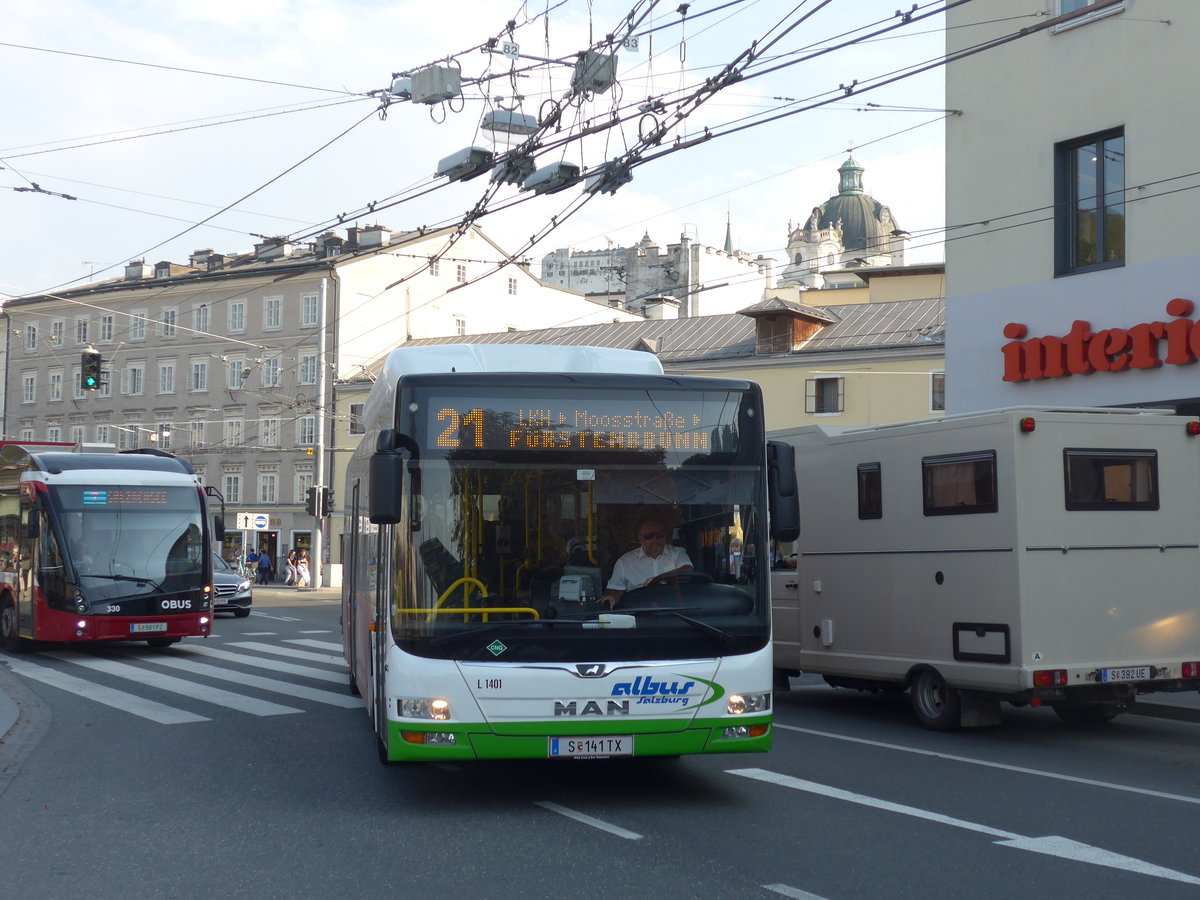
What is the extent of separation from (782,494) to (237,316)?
6174 cm

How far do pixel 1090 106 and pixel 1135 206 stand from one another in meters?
1.62

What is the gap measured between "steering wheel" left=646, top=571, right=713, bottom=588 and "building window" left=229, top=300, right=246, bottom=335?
201ft

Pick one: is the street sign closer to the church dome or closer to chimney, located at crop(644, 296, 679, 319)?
chimney, located at crop(644, 296, 679, 319)

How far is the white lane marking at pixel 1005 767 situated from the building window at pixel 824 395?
34.6 m

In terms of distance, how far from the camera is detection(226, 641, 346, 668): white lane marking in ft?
64.9

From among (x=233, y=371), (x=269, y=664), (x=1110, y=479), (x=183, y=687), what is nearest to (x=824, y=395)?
Result: (x=269, y=664)

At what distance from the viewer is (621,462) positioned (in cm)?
848

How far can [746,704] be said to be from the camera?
8469 mm

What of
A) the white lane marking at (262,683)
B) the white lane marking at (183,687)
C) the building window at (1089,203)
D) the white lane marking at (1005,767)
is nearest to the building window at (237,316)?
the white lane marking at (183,687)

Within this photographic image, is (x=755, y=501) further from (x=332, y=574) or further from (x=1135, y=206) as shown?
(x=332, y=574)

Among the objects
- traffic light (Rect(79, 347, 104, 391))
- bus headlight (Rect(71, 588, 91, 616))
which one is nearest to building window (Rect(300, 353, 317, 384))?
traffic light (Rect(79, 347, 104, 391))

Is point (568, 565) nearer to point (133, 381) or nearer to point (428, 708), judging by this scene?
point (428, 708)

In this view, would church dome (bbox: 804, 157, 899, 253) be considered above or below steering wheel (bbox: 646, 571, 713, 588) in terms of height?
above

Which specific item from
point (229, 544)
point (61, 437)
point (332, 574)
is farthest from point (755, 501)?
point (61, 437)
